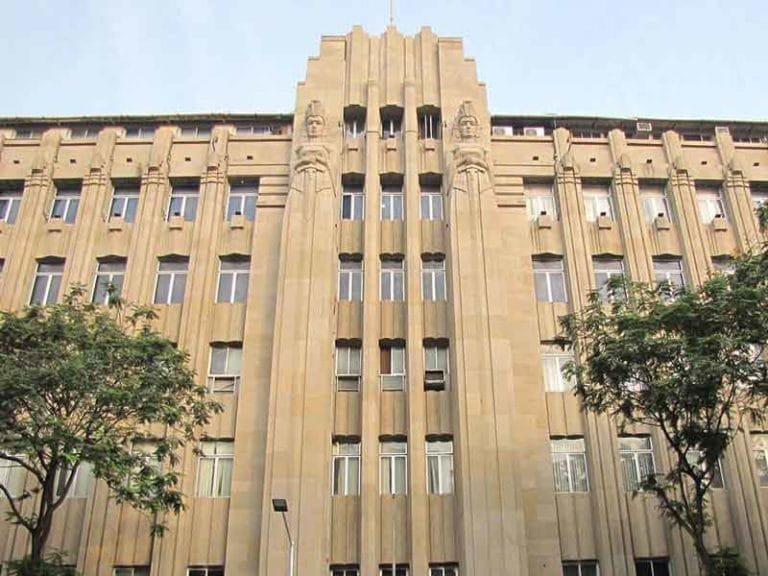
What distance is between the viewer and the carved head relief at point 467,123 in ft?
109

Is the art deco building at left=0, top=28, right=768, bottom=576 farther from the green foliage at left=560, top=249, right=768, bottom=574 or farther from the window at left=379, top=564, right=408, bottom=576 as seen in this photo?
the green foliage at left=560, top=249, right=768, bottom=574

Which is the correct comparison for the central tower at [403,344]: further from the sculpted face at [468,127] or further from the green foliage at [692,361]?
the green foliage at [692,361]

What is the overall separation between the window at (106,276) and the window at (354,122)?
37.1 ft

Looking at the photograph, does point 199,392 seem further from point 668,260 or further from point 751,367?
point 668,260

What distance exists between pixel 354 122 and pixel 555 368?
14.3 metres

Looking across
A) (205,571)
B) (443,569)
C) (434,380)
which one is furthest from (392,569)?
(434,380)

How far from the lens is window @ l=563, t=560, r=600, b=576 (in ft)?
85.8

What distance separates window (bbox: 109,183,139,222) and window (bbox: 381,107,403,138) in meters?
11.2

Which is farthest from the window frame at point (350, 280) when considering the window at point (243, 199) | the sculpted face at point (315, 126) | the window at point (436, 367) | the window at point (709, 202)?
the window at point (709, 202)

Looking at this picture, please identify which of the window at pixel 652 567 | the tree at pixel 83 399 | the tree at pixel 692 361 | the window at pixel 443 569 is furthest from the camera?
the window at pixel 652 567

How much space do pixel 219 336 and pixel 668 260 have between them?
60.8 feet

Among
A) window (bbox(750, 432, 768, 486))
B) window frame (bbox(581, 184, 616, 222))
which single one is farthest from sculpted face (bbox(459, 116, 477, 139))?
window (bbox(750, 432, 768, 486))

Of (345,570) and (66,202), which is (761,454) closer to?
(345,570)

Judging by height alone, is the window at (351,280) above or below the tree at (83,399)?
above
